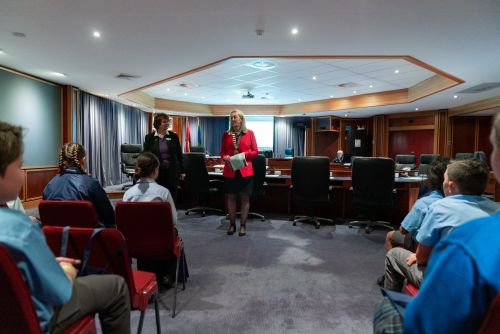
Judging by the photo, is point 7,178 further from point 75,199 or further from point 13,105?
point 13,105

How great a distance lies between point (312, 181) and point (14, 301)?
3592mm

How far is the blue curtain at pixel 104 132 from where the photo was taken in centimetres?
731

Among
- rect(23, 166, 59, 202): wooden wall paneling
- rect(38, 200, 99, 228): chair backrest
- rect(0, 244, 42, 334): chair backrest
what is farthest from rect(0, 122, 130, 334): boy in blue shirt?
rect(23, 166, 59, 202): wooden wall paneling

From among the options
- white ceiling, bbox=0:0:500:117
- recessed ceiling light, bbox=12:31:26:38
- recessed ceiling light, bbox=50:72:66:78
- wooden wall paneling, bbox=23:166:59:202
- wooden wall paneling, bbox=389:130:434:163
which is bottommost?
wooden wall paneling, bbox=23:166:59:202

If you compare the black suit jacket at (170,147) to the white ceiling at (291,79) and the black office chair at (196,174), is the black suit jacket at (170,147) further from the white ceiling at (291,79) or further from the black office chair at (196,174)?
the white ceiling at (291,79)

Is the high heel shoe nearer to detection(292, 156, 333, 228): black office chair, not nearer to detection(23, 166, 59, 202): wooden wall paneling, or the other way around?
detection(292, 156, 333, 228): black office chair

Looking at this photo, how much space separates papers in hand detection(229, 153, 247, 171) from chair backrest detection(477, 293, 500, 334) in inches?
117

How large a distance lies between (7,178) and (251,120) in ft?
38.6

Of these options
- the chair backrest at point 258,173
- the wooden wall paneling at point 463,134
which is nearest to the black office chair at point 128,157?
the chair backrest at point 258,173

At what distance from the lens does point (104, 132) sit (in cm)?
826

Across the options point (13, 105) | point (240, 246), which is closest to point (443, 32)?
point (240, 246)

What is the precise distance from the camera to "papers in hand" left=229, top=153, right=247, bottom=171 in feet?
11.3

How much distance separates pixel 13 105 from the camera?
17.2 ft

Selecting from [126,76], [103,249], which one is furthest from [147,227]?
[126,76]
